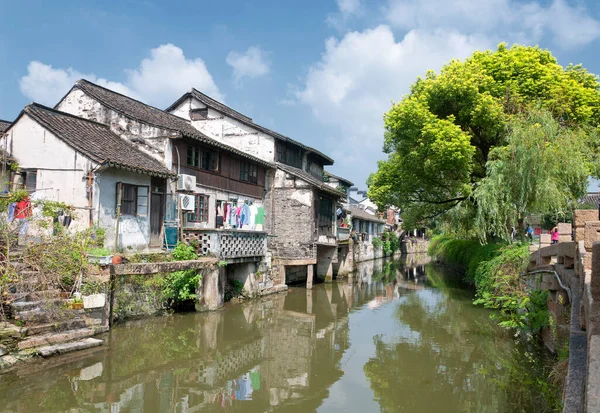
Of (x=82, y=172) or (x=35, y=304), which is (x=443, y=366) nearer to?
(x=35, y=304)

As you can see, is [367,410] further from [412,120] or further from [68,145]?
[412,120]

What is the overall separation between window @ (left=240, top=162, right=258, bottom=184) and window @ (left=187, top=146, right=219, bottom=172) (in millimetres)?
2036

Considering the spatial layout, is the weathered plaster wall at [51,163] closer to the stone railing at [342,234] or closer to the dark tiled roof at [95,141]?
the dark tiled roof at [95,141]

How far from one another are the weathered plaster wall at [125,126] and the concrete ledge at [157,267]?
4.02 metres

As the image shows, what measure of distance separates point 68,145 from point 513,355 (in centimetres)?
1386

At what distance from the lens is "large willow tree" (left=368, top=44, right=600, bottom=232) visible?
1773cm

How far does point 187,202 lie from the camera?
1623 cm

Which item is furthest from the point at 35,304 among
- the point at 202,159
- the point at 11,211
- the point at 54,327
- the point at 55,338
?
the point at 202,159

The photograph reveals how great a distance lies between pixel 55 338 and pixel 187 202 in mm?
7379

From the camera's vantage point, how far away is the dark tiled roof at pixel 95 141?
44.2 ft

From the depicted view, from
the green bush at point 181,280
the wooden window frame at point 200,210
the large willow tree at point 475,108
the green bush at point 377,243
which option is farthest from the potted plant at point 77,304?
the green bush at point 377,243

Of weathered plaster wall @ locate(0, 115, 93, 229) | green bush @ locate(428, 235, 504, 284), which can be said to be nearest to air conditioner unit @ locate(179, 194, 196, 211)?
weathered plaster wall @ locate(0, 115, 93, 229)

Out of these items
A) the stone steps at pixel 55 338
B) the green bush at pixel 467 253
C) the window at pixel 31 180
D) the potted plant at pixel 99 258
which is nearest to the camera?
the stone steps at pixel 55 338

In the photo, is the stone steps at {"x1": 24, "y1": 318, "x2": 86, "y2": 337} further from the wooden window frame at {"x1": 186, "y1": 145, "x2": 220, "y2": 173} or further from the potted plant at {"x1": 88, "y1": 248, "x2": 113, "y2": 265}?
the wooden window frame at {"x1": 186, "y1": 145, "x2": 220, "y2": 173}
